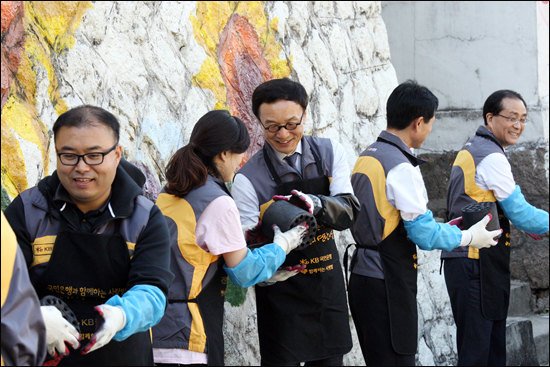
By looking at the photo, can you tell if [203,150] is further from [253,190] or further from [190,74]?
[190,74]

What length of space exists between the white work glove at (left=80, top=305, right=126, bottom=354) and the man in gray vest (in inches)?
61.0

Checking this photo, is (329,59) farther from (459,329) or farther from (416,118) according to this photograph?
(459,329)

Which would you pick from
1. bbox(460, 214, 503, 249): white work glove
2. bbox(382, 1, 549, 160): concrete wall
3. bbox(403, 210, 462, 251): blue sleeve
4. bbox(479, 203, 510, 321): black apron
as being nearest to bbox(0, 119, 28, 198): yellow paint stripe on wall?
bbox(403, 210, 462, 251): blue sleeve

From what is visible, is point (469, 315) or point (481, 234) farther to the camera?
point (469, 315)

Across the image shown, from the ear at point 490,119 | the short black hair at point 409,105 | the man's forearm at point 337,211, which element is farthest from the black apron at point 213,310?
the ear at point 490,119

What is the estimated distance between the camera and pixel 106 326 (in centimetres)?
158

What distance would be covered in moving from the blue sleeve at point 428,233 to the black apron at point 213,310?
1028 millimetres

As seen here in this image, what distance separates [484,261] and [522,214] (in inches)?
15.2

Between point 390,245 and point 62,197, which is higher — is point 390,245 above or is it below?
below

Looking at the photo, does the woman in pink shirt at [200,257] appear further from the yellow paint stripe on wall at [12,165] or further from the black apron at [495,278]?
the black apron at [495,278]

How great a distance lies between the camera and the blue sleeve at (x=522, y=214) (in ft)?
11.2

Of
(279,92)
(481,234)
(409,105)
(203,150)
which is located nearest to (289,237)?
(203,150)

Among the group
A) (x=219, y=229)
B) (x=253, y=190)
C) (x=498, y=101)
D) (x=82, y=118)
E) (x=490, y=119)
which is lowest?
(x=219, y=229)

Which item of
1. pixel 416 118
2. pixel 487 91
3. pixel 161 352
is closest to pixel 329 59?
pixel 416 118
